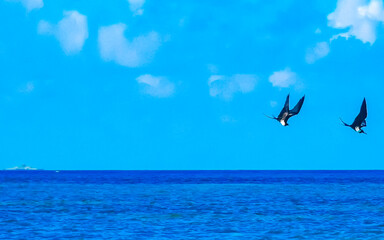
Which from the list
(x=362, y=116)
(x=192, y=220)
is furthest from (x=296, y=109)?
(x=192, y=220)

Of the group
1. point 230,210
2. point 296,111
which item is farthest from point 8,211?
point 296,111

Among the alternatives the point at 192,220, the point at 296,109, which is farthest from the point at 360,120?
the point at 192,220

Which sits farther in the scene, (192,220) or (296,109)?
(192,220)

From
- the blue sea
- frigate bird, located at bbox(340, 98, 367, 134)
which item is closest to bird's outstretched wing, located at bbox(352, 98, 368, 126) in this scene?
frigate bird, located at bbox(340, 98, 367, 134)

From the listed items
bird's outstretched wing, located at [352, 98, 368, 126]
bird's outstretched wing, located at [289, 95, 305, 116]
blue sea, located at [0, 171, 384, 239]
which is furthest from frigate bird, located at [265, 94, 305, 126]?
blue sea, located at [0, 171, 384, 239]

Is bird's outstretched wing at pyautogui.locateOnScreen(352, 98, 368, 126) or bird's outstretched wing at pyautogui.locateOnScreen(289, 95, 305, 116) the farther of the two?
bird's outstretched wing at pyautogui.locateOnScreen(289, 95, 305, 116)

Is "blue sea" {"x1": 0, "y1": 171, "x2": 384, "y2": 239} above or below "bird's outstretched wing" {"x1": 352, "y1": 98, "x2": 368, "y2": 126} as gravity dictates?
below

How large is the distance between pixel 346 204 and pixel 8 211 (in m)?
23.8

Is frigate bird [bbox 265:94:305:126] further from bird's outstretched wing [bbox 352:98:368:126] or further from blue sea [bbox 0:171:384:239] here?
blue sea [bbox 0:171:384:239]

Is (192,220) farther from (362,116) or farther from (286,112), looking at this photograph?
(362,116)

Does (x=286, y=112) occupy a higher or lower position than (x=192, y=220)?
higher

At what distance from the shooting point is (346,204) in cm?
5325

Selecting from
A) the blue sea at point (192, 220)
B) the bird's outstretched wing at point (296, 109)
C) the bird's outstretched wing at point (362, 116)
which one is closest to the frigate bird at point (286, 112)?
the bird's outstretched wing at point (296, 109)

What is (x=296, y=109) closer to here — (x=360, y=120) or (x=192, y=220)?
(x=360, y=120)
